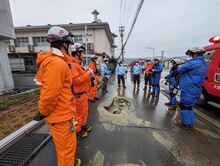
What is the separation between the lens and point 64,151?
5.82 ft

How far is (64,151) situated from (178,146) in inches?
93.7

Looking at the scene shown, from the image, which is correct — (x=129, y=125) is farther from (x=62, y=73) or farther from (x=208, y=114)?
(x=208, y=114)

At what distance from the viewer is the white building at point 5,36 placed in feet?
28.3

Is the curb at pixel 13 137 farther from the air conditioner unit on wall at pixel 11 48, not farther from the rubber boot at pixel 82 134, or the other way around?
the air conditioner unit on wall at pixel 11 48

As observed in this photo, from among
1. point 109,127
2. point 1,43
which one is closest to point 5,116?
point 109,127

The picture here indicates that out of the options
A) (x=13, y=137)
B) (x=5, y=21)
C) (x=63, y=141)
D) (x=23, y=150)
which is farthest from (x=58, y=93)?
(x=5, y=21)

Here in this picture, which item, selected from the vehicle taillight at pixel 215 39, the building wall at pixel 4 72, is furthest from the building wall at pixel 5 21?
the vehicle taillight at pixel 215 39

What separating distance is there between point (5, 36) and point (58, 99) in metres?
10.0

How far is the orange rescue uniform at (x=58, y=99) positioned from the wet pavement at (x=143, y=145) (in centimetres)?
84

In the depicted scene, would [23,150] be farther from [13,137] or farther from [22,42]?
[22,42]

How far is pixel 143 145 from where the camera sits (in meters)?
2.88

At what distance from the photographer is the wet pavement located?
2.44 metres

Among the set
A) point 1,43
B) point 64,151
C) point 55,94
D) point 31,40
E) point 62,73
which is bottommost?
point 64,151

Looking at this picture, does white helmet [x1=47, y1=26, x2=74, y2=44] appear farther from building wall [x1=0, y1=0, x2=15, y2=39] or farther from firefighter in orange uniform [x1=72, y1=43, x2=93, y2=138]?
building wall [x1=0, y1=0, x2=15, y2=39]
